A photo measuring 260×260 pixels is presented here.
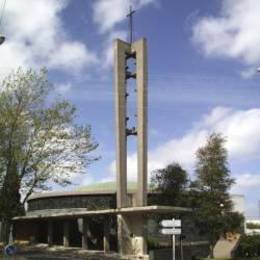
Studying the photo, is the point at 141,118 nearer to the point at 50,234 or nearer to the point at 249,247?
the point at 249,247

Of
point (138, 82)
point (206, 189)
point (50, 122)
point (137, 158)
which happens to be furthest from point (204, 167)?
point (50, 122)

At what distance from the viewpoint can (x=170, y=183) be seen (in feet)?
181

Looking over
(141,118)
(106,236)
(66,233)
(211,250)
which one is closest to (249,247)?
(211,250)

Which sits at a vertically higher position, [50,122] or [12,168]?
[50,122]

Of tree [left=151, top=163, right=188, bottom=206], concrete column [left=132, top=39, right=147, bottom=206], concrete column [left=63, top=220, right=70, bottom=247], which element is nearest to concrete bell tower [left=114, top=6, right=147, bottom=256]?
concrete column [left=132, top=39, right=147, bottom=206]

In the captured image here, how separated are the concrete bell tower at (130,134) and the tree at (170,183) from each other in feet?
19.2

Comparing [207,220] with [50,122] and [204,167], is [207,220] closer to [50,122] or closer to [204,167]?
[204,167]

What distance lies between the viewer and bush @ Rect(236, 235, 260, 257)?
5634cm

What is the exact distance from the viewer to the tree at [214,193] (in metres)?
48.4

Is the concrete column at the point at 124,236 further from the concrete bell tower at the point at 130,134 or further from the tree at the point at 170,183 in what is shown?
the tree at the point at 170,183

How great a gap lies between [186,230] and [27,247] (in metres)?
15.9

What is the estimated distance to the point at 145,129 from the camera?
49.8 m

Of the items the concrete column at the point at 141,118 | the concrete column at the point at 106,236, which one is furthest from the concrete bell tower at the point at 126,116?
the concrete column at the point at 106,236

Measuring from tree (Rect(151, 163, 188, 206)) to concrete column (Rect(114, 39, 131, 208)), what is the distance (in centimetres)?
637
